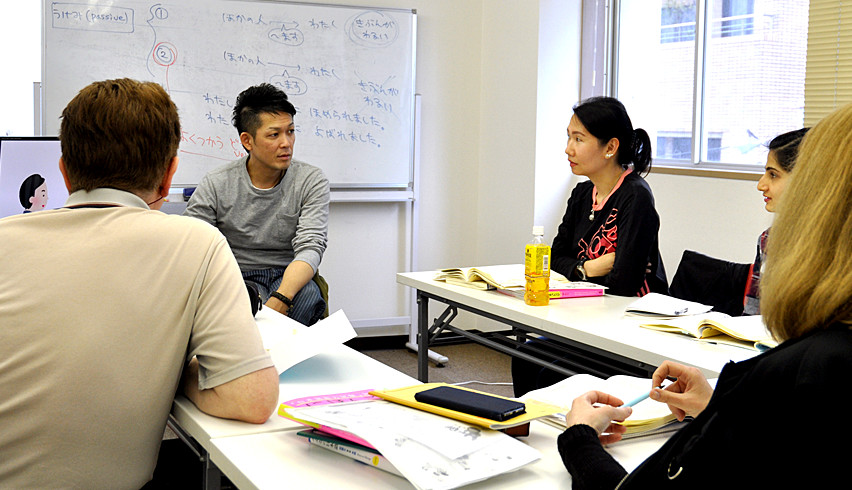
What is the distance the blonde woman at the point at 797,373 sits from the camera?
0.76 meters

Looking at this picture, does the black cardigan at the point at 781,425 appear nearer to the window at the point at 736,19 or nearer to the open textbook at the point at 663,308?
the open textbook at the point at 663,308

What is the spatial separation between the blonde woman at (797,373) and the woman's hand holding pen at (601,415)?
296mm

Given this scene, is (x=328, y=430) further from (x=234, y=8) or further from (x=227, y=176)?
(x=234, y=8)

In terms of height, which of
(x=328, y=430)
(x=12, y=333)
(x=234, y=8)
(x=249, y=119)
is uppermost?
(x=234, y=8)

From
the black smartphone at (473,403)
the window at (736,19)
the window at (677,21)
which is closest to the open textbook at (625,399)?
the black smartphone at (473,403)

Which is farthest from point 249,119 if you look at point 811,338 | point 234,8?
point 811,338

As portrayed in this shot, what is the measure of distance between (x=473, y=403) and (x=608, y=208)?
6.15 ft

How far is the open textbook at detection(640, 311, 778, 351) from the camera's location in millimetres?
1891

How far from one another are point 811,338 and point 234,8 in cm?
393

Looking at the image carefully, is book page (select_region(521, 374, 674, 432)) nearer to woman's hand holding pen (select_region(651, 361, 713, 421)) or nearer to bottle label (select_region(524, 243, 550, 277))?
woman's hand holding pen (select_region(651, 361, 713, 421))

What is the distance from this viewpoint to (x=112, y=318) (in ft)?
4.31

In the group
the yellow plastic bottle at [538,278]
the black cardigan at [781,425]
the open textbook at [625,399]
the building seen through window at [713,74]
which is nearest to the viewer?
the black cardigan at [781,425]

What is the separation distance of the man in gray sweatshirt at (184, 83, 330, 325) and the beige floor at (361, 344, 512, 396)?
1.25m

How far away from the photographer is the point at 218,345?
135 centimetres
